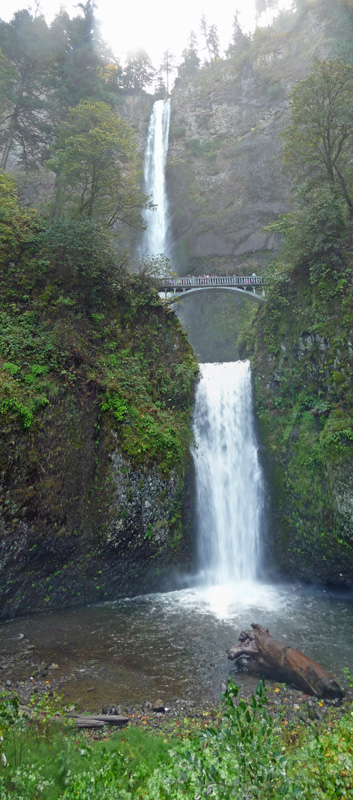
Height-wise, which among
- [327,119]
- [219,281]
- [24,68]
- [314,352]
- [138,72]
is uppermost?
[138,72]

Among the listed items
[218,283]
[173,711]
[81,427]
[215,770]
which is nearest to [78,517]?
[81,427]

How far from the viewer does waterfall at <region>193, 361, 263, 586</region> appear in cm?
1331

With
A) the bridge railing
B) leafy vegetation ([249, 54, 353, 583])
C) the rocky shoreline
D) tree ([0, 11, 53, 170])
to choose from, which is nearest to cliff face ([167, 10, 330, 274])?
the bridge railing

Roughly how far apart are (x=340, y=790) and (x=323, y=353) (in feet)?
43.9

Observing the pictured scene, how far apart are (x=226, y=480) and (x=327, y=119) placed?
15384 mm

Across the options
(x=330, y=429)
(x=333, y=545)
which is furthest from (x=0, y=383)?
(x=333, y=545)

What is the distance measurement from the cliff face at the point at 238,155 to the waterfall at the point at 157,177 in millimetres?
842

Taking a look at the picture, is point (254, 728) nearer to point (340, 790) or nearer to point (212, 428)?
point (340, 790)

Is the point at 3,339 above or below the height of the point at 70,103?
below

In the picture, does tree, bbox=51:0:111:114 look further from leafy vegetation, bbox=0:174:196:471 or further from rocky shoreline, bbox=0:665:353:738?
rocky shoreline, bbox=0:665:353:738

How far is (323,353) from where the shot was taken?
14.0 meters

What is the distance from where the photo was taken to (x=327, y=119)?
14.8 meters

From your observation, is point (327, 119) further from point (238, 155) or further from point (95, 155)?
point (238, 155)

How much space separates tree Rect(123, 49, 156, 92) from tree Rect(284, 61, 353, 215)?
37.9 metres
